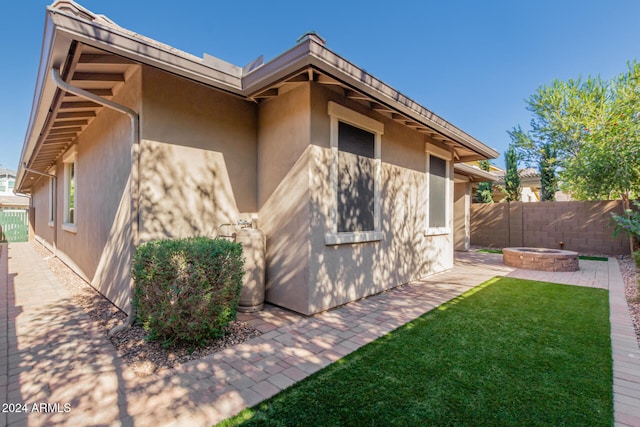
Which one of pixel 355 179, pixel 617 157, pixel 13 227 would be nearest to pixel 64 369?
pixel 355 179

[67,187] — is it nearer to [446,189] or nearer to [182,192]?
[182,192]

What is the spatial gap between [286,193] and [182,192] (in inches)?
65.4

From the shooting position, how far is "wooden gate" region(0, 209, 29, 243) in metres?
20.0

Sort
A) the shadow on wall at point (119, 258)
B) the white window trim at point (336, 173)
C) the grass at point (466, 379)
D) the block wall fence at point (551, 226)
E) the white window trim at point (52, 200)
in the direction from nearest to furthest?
the grass at point (466, 379), the shadow on wall at point (119, 258), the white window trim at point (336, 173), the white window trim at point (52, 200), the block wall fence at point (551, 226)

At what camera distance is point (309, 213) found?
4.78 meters

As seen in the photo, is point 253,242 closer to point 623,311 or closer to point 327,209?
point 327,209

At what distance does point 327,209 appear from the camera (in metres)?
5.09

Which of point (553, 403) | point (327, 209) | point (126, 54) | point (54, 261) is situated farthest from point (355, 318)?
point (54, 261)

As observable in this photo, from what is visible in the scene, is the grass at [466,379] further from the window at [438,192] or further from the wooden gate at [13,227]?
the wooden gate at [13,227]

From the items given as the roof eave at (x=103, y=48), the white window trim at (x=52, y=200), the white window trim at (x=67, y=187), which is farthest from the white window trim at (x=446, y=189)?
the white window trim at (x=52, y=200)

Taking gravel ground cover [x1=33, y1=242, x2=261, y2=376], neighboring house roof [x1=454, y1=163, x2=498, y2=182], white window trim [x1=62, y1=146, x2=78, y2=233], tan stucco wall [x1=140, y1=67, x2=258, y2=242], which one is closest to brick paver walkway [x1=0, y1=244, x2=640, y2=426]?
gravel ground cover [x1=33, y1=242, x2=261, y2=376]

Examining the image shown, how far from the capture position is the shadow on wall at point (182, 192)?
14.5 feet

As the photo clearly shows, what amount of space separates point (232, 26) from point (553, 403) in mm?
11829

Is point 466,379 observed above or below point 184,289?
below
